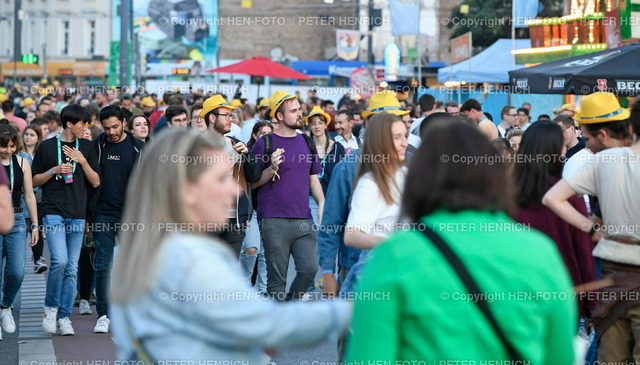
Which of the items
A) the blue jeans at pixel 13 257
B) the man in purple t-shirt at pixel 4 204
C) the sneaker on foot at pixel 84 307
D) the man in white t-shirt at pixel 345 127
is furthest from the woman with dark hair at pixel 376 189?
the man in white t-shirt at pixel 345 127

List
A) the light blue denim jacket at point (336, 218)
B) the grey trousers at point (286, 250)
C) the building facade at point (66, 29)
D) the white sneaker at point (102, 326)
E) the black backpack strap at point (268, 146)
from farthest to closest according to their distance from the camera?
the building facade at point (66, 29) < the white sneaker at point (102, 326) < the black backpack strap at point (268, 146) < the grey trousers at point (286, 250) < the light blue denim jacket at point (336, 218)

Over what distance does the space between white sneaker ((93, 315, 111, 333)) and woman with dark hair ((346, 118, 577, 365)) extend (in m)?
6.40

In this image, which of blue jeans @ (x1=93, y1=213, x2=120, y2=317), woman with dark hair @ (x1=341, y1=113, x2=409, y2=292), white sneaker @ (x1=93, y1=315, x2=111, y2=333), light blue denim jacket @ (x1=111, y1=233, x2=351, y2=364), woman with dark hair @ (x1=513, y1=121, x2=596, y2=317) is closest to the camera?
light blue denim jacket @ (x1=111, y1=233, x2=351, y2=364)

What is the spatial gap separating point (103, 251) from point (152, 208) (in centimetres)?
652

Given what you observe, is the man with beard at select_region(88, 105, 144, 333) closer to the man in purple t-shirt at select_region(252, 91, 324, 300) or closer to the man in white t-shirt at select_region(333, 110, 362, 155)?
the man in purple t-shirt at select_region(252, 91, 324, 300)

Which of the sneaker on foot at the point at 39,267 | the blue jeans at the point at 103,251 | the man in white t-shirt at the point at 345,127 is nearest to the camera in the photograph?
the blue jeans at the point at 103,251

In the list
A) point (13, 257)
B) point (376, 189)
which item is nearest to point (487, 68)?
point (13, 257)

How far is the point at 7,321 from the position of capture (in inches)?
365

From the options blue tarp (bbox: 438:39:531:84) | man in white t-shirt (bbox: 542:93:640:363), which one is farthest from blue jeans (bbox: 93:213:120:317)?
blue tarp (bbox: 438:39:531:84)

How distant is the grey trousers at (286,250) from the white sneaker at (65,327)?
5.59 ft

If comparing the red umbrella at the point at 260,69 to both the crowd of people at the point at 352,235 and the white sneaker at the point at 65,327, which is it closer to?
the crowd of people at the point at 352,235

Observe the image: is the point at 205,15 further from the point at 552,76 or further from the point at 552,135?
the point at 552,135

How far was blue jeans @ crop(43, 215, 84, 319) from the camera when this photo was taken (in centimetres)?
904

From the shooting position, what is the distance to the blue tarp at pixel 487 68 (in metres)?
30.2
